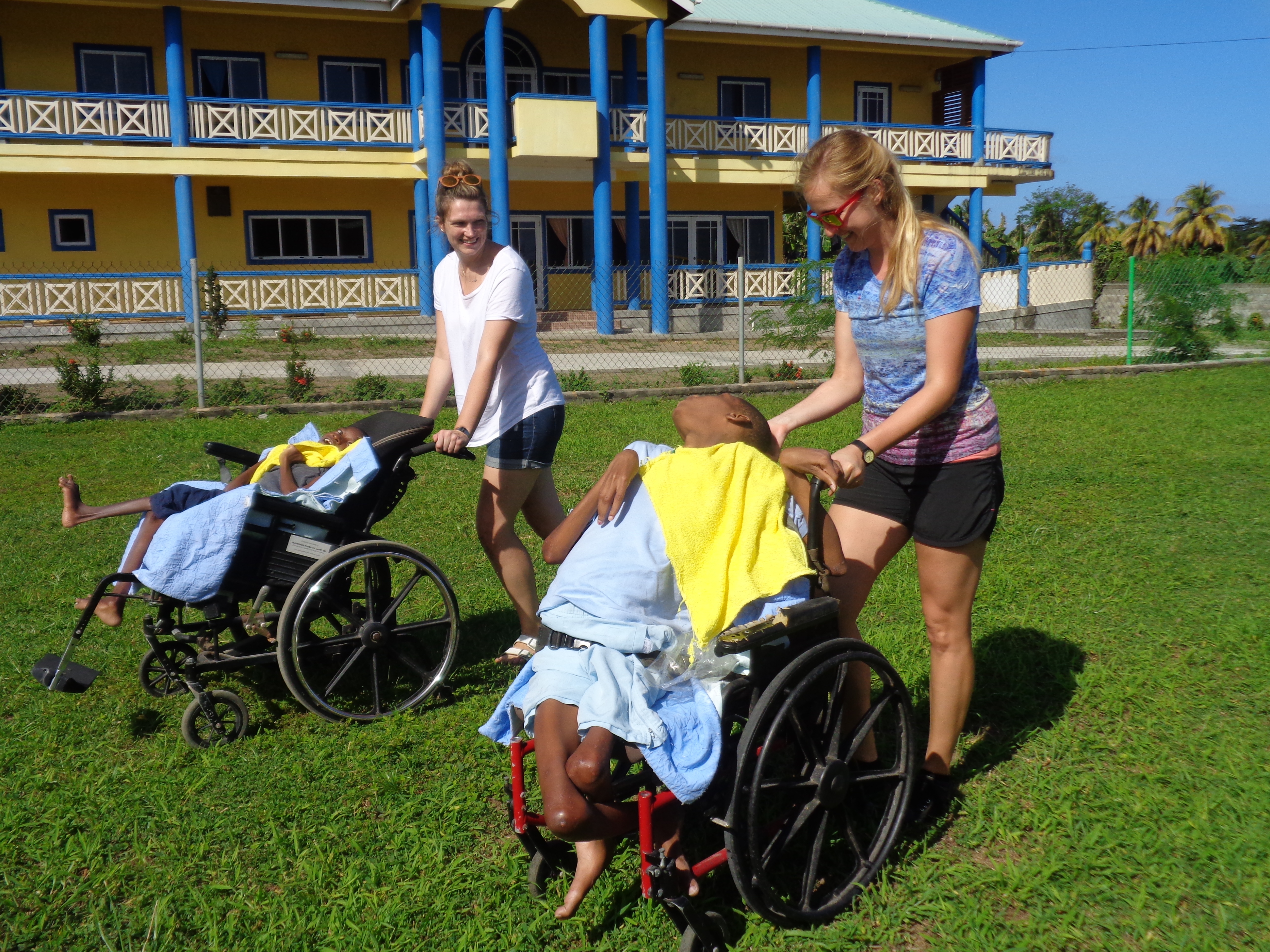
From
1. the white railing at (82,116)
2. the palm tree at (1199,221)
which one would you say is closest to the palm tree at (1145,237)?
the palm tree at (1199,221)

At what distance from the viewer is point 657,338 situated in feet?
67.0

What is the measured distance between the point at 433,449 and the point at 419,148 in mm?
19352

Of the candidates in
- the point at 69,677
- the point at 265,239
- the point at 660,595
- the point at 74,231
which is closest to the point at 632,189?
the point at 265,239

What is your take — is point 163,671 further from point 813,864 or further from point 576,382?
point 576,382

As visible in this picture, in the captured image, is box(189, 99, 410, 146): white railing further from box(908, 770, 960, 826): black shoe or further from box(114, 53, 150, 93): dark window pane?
box(908, 770, 960, 826): black shoe

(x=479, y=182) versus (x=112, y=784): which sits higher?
(x=479, y=182)

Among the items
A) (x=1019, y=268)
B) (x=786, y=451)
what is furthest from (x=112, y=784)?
(x=1019, y=268)

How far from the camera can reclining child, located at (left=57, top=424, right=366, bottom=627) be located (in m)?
3.90

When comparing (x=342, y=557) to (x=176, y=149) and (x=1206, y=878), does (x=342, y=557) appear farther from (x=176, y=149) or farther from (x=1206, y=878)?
(x=176, y=149)

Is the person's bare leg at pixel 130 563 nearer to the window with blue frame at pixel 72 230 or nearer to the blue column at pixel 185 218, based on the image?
the blue column at pixel 185 218

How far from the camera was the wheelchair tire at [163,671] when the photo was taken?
3.84m

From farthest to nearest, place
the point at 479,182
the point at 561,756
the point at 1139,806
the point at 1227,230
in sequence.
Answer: the point at 1227,230 < the point at 479,182 < the point at 1139,806 < the point at 561,756

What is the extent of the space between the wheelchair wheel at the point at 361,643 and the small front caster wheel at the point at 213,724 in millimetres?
198

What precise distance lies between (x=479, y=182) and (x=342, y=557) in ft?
4.84
